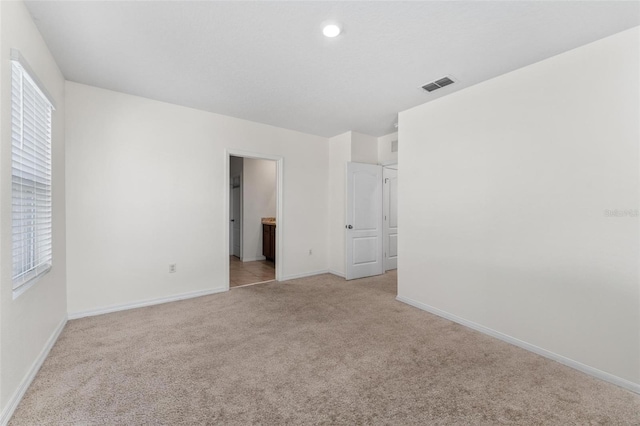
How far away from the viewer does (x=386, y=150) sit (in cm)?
509

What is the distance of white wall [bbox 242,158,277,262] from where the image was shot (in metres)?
6.63

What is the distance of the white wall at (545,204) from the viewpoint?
2.07 m

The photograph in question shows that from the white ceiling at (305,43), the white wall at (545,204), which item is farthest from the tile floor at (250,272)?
the white ceiling at (305,43)

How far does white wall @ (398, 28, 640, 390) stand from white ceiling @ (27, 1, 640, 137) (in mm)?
182

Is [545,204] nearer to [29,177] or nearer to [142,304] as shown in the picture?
[29,177]

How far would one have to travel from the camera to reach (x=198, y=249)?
154 inches

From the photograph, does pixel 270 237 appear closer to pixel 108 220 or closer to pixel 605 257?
pixel 108 220

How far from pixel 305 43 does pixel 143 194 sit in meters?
2.66

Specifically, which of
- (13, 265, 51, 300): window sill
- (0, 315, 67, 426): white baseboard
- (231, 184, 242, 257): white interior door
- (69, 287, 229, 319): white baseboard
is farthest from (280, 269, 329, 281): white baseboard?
(13, 265, 51, 300): window sill

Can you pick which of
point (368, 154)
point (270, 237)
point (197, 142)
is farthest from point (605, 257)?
point (270, 237)

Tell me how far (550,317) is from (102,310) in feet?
15.0

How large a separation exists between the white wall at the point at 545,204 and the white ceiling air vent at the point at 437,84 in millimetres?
259

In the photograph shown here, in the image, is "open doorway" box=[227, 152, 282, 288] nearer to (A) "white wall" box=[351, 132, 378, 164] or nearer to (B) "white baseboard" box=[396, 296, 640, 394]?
(A) "white wall" box=[351, 132, 378, 164]

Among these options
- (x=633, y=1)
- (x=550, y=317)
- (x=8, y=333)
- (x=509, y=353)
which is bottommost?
(x=509, y=353)
